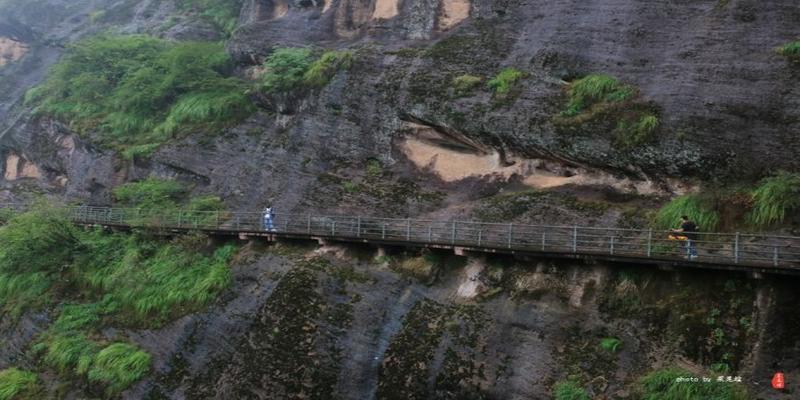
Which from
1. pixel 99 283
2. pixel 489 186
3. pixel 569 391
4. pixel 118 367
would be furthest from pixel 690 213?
pixel 99 283

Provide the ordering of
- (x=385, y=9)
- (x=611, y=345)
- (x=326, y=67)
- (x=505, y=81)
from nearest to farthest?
(x=611, y=345) → (x=505, y=81) → (x=326, y=67) → (x=385, y=9)

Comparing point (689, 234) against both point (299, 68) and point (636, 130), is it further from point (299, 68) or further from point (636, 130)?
point (299, 68)

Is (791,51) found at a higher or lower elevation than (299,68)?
higher

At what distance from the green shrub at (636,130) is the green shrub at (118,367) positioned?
15403 mm

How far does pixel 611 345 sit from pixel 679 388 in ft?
5.87

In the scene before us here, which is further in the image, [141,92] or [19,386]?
[141,92]

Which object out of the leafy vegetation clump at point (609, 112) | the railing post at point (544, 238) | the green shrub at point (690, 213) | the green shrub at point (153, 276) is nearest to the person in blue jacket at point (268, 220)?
the green shrub at point (153, 276)

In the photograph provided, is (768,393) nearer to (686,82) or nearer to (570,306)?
(570,306)

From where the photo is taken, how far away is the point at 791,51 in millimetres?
18156

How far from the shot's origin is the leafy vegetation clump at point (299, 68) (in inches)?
1021

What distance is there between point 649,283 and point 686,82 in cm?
705

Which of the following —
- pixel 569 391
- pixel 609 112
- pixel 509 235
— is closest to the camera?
pixel 569 391

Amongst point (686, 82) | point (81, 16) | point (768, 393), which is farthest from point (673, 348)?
point (81, 16)

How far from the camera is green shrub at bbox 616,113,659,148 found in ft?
59.6
